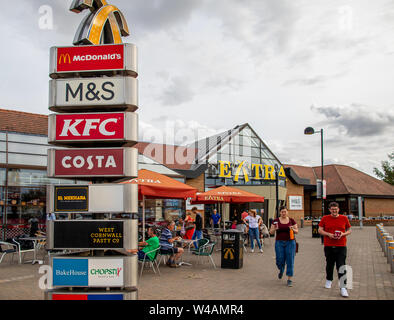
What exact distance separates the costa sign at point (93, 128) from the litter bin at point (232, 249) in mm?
5647

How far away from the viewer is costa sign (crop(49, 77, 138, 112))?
588 cm

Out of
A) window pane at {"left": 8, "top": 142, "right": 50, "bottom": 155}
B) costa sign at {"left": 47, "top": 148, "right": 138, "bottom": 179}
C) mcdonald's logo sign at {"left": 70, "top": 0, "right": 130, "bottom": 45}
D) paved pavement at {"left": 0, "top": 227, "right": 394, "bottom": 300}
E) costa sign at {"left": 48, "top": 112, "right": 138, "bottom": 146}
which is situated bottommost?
paved pavement at {"left": 0, "top": 227, "right": 394, "bottom": 300}

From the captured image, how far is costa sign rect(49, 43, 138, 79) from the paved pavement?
13.6ft

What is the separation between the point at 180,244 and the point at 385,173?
165 ft

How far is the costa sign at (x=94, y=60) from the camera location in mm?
5938

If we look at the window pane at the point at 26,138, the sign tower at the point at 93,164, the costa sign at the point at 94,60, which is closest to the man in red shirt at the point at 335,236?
the sign tower at the point at 93,164

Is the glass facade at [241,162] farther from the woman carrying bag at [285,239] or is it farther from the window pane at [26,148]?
the woman carrying bag at [285,239]

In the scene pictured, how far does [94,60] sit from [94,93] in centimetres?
51

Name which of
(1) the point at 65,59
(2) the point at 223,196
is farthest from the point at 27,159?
(1) the point at 65,59

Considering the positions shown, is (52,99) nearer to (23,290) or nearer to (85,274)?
(85,274)

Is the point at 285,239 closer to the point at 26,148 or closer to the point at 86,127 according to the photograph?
the point at 86,127

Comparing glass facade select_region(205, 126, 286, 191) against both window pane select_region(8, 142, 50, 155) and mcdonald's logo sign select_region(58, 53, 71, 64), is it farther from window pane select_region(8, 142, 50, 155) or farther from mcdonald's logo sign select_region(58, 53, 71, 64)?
mcdonald's logo sign select_region(58, 53, 71, 64)

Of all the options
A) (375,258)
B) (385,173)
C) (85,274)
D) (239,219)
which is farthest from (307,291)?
(385,173)

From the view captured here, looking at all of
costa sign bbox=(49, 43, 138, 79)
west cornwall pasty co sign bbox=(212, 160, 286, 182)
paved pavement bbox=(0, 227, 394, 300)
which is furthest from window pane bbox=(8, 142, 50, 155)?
west cornwall pasty co sign bbox=(212, 160, 286, 182)
